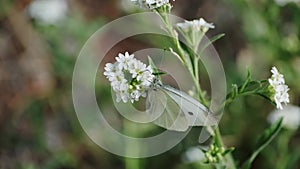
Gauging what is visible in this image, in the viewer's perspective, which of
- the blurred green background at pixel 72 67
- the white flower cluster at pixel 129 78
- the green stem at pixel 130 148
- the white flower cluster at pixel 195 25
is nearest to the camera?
the white flower cluster at pixel 129 78

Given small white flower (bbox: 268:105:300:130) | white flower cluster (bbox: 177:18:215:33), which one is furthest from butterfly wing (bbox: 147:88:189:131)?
small white flower (bbox: 268:105:300:130)

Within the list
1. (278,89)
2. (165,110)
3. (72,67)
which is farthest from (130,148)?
(278,89)

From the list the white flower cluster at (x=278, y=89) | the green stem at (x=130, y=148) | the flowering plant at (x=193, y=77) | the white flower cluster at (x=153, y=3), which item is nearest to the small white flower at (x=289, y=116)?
the green stem at (x=130, y=148)

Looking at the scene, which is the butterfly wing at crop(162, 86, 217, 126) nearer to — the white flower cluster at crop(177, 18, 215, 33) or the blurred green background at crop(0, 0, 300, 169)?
the white flower cluster at crop(177, 18, 215, 33)

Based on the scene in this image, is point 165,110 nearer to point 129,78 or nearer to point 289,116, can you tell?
point 129,78

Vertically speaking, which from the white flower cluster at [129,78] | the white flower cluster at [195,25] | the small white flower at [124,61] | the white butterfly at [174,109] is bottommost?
the white butterfly at [174,109]

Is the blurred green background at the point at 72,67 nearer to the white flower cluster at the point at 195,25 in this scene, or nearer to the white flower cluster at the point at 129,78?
the white flower cluster at the point at 195,25
